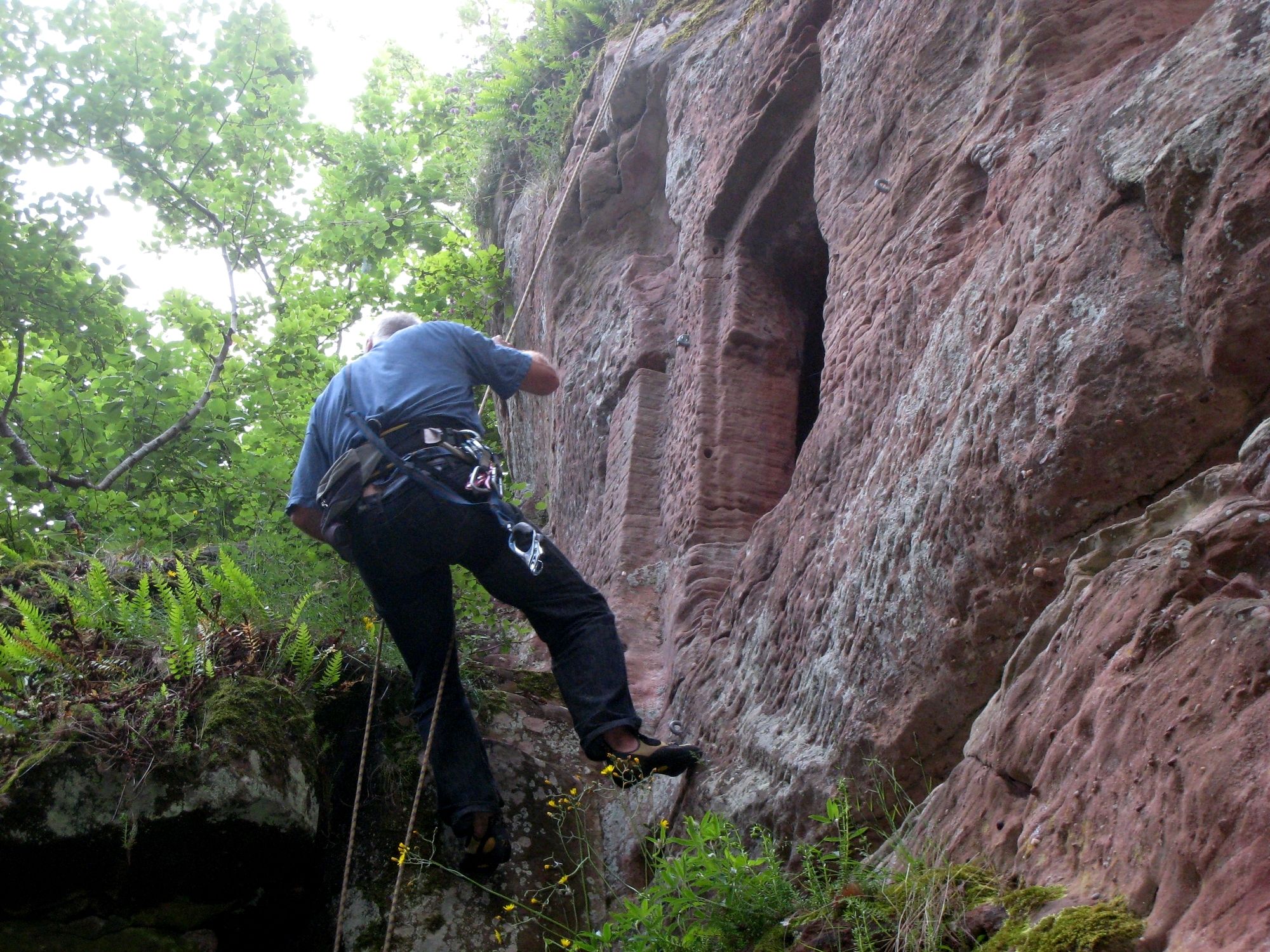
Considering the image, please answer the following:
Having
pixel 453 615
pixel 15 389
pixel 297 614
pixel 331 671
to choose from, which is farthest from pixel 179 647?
pixel 15 389

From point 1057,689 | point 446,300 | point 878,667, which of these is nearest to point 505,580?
point 878,667

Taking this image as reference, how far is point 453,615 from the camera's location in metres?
4.64

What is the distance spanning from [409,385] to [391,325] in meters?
0.84

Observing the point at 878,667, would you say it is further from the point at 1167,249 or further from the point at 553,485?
the point at 553,485

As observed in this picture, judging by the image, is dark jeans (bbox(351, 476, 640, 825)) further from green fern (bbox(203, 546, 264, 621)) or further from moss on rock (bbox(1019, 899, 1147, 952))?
moss on rock (bbox(1019, 899, 1147, 952))

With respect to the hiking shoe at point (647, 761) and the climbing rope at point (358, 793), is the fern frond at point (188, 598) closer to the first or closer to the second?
the climbing rope at point (358, 793)

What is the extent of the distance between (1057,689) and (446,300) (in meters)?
8.62

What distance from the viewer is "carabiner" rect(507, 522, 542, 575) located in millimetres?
4594

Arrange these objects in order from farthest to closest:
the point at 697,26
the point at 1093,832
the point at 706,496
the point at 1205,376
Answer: the point at 697,26
the point at 706,496
the point at 1205,376
the point at 1093,832

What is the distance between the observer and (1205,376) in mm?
2896

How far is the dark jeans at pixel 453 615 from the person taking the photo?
14.8ft

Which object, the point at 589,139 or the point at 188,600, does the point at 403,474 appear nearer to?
the point at 188,600

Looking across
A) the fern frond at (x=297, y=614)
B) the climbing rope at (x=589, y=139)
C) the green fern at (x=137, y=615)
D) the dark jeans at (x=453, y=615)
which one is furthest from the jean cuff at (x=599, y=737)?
the climbing rope at (x=589, y=139)

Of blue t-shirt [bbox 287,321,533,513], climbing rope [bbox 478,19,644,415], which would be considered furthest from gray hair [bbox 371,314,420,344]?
climbing rope [bbox 478,19,644,415]
